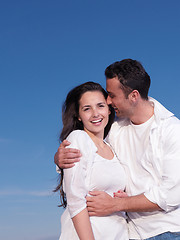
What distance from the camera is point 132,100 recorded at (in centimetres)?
418

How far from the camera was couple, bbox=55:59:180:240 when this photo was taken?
11.2ft

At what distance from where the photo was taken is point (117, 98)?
4148mm

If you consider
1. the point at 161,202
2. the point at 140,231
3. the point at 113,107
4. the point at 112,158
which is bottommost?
the point at 140,231

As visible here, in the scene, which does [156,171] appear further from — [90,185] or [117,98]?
[117,98]

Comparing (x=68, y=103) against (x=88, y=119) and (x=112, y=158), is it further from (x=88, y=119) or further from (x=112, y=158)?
(x=112, y=158)

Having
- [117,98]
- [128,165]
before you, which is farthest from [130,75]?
[128,165]

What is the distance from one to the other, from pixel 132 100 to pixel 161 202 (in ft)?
4.23

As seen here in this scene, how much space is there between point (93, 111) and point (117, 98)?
0.47 meters

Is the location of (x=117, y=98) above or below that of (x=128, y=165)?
above

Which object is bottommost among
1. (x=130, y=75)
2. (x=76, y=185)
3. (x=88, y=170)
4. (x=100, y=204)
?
(x=100, y=204)

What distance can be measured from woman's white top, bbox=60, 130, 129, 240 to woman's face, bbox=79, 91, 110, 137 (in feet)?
1.06

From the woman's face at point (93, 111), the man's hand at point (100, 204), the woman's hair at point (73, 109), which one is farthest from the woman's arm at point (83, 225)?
the woman's face at point (93, 111)

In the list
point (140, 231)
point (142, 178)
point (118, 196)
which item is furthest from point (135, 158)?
point (140, 231)

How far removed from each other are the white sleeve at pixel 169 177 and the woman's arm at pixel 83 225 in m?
0.78
